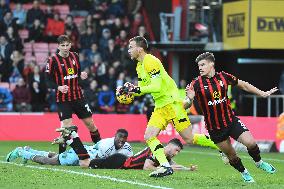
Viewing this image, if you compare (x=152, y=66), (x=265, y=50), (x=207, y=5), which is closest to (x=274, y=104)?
(x=265, y=50)

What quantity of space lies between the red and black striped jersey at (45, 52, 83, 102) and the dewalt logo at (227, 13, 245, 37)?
12082mm

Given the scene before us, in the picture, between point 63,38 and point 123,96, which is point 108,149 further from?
point 63,38

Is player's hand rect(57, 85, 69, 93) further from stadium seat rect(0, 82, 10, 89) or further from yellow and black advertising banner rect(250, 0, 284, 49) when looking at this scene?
yellow and black advertising banner rect(250, 0, 284, 49)

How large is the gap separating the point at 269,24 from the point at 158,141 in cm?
1503

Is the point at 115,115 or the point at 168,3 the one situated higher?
the point at 168,3

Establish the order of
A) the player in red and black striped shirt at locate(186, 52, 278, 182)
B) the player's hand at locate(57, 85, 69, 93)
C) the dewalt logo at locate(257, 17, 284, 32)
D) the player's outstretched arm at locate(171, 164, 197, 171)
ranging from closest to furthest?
the player in red and black striped shirt at locate(186, 52, 278, 182) → the player's outstretched arm at locate(171, 164, 197, 171) → the player's hand at locate(57, 85, 69, 93) → the dewalt logo at locate(257, 17, 284, 32)

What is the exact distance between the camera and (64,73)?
17.0 metres

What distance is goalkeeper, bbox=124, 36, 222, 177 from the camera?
13688 mm

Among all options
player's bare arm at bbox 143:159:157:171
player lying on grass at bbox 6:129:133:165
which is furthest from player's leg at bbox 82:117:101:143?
player's bare arm at bbox 143:159:157:171

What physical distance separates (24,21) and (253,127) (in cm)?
982

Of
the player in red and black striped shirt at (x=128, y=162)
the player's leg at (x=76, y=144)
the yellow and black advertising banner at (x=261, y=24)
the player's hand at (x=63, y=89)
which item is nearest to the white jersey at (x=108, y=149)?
the player in red and black striped shirt at (x=128, y=162)

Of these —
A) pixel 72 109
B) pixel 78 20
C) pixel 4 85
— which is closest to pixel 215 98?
pixel 72 109

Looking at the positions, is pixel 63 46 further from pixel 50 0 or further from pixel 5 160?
pixel 50 0

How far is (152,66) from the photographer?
45.5ft
